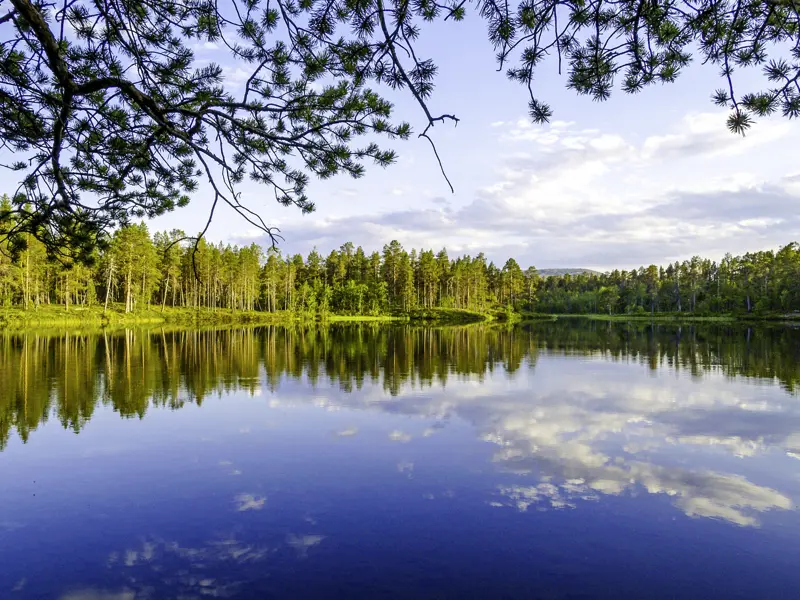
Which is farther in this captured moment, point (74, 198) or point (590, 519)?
point (590, 519)

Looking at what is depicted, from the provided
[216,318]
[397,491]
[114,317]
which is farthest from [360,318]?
[397,491]

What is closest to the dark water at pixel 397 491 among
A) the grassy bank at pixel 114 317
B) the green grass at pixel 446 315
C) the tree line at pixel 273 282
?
the grassy bank at pixel 114 317

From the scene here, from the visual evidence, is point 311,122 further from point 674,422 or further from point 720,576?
point 674,422

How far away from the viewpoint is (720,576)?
7223 millimetres

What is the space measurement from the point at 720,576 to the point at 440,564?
379 centimetres

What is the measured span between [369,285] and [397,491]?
350 feet

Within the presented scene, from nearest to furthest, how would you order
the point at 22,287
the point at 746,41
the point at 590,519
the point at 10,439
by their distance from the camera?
the point at 746,41 < the point at 590,519 < the point at 10,439 < the point at 22,287

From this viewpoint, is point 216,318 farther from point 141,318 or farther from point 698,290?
point 698,290

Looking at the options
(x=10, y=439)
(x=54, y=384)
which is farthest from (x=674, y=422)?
(x=54, y=384)

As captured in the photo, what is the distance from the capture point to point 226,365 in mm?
29906

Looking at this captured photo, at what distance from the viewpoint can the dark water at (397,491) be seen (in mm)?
7230

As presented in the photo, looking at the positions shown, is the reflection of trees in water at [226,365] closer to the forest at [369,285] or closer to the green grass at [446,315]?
the forest at [369,285]

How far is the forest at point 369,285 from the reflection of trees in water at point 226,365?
42.3 m

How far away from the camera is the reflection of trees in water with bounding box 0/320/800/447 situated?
63.8 ft
